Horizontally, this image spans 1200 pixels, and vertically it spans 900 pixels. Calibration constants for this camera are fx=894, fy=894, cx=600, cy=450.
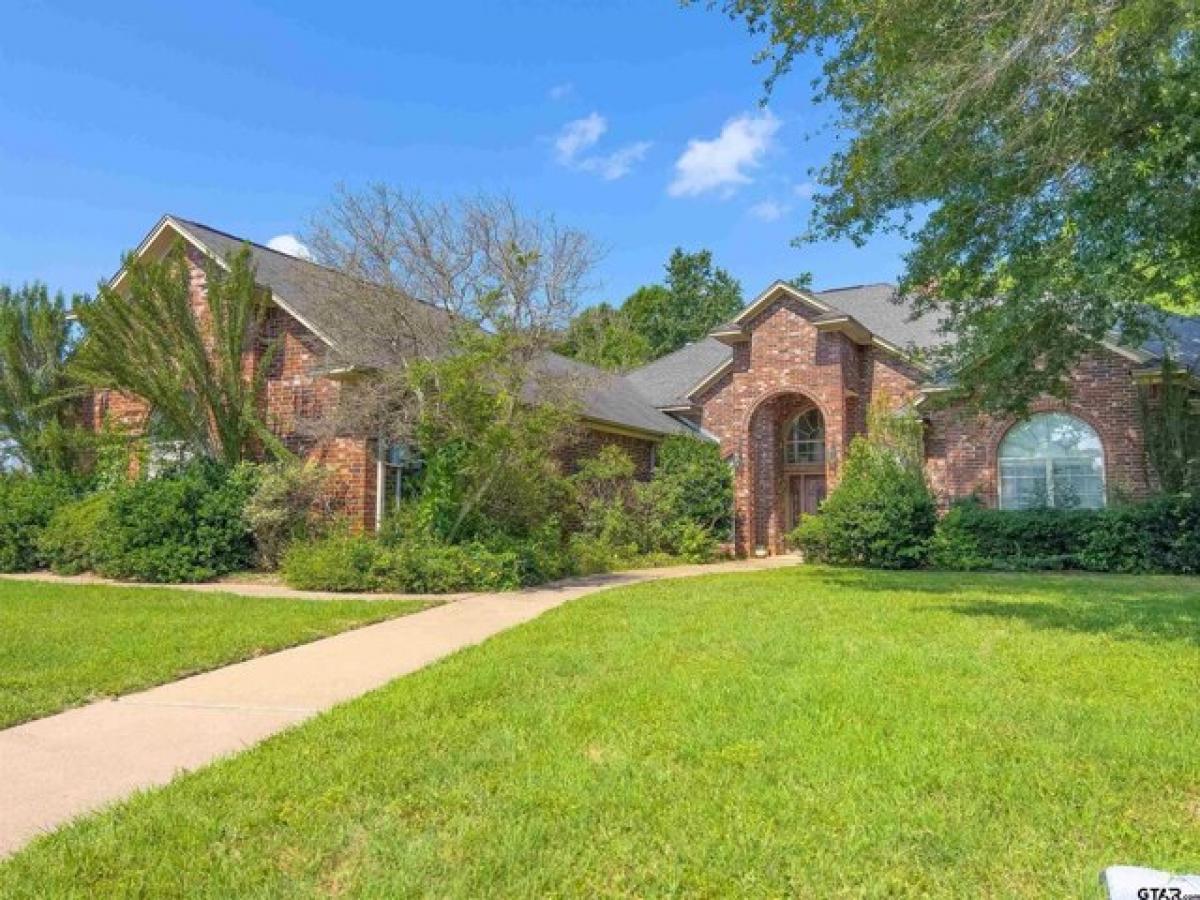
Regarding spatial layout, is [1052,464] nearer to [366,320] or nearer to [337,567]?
[366,320]

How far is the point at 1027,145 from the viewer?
8.62 meters

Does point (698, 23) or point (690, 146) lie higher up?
point (690, 146)

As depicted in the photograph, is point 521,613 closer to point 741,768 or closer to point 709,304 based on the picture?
point 741,768

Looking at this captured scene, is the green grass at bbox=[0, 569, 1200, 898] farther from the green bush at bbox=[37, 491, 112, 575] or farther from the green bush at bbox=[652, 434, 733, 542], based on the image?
the green bush at bbox=[652, 434, 733, 542]

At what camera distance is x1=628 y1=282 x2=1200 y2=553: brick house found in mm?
16984

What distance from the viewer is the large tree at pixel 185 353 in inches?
556

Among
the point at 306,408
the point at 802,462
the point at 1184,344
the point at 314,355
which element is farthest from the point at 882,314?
the point at 306,408

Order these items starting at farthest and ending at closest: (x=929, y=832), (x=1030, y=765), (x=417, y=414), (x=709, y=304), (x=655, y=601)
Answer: (x=709, y=304) < (x=417, y=414) < (x=655, y=601) < (x=1030, y=765) < (x=929, y=832)

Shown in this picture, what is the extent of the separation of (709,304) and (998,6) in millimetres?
40852

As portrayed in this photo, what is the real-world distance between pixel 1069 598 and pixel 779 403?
36.9 feet

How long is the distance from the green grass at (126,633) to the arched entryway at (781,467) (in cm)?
1177

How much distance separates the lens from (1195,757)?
4227 millimetres

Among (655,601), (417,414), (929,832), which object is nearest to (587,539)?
(417,414)

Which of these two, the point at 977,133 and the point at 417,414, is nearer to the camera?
the point at 977,133
